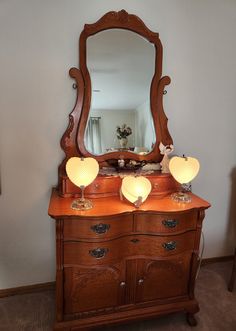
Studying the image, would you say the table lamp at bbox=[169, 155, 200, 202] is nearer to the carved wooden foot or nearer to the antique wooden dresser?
the antique wooden dresser

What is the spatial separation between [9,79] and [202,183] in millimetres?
1750

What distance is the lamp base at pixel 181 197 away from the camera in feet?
5.01

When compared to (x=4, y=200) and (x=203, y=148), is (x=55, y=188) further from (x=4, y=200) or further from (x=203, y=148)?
(x=203, y=148)

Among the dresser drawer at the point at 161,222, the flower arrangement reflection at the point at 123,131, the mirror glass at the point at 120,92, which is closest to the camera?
the dresser drawer at the point at 161,222

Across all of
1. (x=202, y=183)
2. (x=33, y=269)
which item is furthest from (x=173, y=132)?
(x=33, y=269)

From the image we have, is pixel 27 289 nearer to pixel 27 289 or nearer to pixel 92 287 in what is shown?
pixel 27 289

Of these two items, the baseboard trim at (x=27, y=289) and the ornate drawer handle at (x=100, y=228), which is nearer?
the ornate drawer handle at (x=100, y=228)

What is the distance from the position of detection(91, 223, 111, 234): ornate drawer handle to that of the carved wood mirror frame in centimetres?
56

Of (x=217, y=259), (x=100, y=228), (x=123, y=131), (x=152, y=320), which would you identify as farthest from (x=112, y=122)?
(x=217, y=259)

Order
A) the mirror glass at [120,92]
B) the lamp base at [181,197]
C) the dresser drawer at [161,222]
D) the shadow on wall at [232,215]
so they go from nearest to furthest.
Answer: the dresser drawer at [161,222]
the lamp base at [181,197]
the mirror glass at [120,92]
the shadow on wall at [232,215]

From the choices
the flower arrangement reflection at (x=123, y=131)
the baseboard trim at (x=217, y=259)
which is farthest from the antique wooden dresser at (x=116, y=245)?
the baseboard trim at (x=217, y=259)

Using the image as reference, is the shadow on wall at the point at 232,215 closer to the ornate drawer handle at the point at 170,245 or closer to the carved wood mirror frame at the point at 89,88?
the carved wood mirror frame at the point at 89,88

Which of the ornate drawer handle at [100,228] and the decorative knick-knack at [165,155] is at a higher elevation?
the decorative knick-knack at [165,155]

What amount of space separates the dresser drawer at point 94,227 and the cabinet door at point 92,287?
0.67 feet
